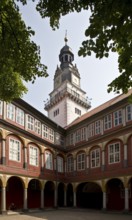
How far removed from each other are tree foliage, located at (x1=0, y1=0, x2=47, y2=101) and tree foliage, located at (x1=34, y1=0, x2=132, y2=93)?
0.77m

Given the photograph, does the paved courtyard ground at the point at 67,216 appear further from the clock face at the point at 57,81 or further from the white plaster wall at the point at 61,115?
the clock face at the point at 57,81

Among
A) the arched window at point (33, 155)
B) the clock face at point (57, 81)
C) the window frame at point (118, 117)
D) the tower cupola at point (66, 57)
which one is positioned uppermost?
the tower cupola at point (66, 57)

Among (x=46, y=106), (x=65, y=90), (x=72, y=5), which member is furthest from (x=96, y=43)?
(x=46, y=106)

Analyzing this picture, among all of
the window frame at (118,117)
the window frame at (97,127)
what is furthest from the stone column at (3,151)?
the window frame at (118,117)

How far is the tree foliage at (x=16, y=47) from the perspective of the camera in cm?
715

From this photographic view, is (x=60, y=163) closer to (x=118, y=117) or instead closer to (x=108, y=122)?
(x=108, y=122)

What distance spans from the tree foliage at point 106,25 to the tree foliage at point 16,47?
2.52 ft

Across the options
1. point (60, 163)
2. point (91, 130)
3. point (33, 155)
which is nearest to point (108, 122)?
point (91, 130)

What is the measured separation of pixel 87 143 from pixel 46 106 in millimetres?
20365

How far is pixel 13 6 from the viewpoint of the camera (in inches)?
283

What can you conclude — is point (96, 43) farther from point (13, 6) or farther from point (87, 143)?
point (87, 143)

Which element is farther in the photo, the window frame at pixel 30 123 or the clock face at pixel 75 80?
the clock face at pixel 75 80

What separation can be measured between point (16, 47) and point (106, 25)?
2.65 meters

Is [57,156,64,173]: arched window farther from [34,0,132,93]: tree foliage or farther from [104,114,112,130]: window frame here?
[34,0,132,93]: tree foliage
